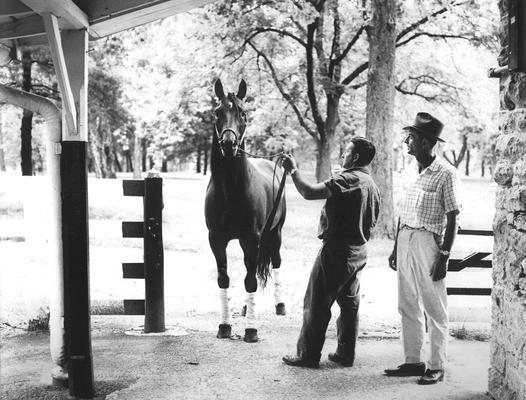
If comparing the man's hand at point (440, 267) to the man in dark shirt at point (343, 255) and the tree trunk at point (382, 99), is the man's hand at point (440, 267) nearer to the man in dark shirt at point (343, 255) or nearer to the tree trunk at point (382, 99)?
the man in dark shirt at point (343, 255)

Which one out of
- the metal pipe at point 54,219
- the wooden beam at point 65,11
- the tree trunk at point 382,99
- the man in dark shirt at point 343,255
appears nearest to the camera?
the wooden beam at point 65,11

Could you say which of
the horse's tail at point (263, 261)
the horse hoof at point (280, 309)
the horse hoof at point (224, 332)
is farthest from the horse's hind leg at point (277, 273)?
the horse hoof at point (224, 332)

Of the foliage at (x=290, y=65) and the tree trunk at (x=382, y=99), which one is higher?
the foliage at (x=290, y=65)

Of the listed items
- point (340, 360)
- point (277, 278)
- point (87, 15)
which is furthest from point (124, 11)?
point (277, 278)

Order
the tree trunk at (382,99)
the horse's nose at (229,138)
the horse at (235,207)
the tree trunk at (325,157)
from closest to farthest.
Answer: the horse's nose at (229,138) → the horse at (235,207) → the tree trunk at (382,99) → the tree trunk at (325,157)

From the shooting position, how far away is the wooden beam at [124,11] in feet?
15.1

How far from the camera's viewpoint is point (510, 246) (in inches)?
166

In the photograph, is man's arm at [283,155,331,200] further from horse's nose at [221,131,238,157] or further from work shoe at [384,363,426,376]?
work shoe at [384,363,426,376]

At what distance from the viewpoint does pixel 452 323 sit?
22.8ft

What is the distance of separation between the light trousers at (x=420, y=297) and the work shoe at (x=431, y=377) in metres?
0.04

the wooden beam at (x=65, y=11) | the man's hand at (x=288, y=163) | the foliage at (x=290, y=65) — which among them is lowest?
the man's hand at (x=288, y=163)

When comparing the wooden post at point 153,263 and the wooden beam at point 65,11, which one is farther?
the wooden post at point 153,263

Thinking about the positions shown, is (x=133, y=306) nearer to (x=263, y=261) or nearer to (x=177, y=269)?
(x=263, y=261)

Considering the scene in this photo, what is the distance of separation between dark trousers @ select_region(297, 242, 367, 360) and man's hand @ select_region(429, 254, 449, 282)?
0.76 metres
